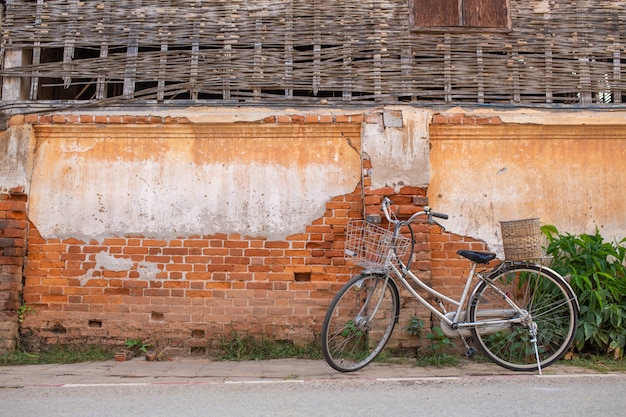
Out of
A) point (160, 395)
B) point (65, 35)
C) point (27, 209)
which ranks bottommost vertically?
point (160, 395)

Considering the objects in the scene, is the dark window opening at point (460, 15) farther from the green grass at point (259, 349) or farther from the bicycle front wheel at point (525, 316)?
the green grass at point (259, 349)

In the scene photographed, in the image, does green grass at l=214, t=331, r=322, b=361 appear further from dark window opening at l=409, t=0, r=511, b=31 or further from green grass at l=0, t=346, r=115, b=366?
dark window opening at l=409, t=0, r=511, b=31

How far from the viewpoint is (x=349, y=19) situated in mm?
6047

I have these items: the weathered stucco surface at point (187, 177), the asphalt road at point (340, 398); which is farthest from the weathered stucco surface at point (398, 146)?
the asphalt road at point (340, 398)

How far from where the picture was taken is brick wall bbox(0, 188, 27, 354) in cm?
548

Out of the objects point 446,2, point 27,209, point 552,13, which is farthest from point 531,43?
point 27,209

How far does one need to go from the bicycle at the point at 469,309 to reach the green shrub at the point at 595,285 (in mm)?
464

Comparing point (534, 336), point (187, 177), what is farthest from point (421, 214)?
point (187, 177)

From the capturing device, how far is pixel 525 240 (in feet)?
15.1

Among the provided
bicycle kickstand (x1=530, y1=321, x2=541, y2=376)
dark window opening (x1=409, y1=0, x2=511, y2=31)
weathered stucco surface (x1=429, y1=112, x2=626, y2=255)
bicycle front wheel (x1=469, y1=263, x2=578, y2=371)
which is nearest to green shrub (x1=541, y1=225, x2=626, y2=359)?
weathered stucco surface (x1=429, y1=112, x2=626, y2=255)

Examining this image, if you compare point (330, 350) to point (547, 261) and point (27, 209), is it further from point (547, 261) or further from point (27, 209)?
point (27, 209)

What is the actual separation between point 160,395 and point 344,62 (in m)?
3.76

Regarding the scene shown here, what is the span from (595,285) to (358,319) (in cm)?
237

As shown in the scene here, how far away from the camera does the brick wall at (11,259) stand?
5.48 metres
